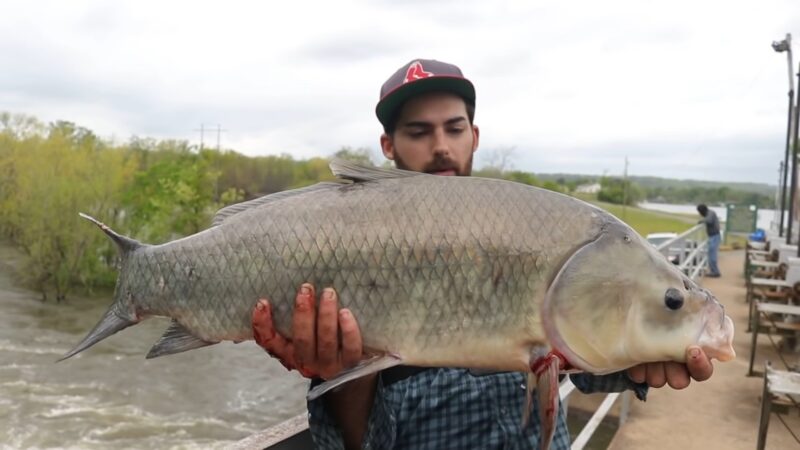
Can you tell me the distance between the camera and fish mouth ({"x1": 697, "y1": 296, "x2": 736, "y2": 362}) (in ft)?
6.54

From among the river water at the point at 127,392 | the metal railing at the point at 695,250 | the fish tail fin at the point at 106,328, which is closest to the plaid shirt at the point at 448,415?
the fish tail fin at the point at 106,328

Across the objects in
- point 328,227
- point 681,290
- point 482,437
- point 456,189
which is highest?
point 456,189

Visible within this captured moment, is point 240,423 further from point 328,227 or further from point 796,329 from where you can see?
point 328,227

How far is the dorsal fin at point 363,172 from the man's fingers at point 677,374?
0.99 metres

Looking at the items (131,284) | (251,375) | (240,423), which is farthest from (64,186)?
(131,284)

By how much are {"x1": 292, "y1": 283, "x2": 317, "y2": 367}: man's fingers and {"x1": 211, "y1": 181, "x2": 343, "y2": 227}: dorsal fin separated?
1.20 ft

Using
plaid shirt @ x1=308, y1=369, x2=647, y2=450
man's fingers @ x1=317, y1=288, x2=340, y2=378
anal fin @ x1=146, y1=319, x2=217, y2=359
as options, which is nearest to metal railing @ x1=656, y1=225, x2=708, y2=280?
plaid shirt @ x1=308, y1=369, x2=647, y2=450

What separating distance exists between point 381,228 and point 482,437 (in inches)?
32.2

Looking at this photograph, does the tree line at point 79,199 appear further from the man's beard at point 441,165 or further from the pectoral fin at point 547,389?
the pectoral fin at point 547,389

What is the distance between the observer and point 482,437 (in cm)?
230

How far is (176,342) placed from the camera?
229cm

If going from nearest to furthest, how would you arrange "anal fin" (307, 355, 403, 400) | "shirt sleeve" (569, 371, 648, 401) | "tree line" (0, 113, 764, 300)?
A: 1. "anal fin" (307, 355, 403, 400)
2. "shirt sleeve" (569, 371, 648, 401)
3. "tree line" (0, 113, 764, 300)

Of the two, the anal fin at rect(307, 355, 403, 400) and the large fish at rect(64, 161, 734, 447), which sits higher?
the large fish at rect(64, 161, 734, 447)

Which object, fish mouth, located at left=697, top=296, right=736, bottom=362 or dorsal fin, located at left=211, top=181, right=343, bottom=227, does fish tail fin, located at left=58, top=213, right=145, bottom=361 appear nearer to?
dorsal fin, located at left=211, top=181, right=343, bottom=227
